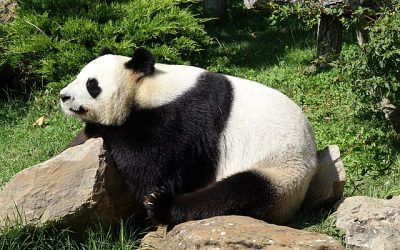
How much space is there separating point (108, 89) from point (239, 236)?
150 centimetres

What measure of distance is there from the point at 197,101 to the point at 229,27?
18.4ft

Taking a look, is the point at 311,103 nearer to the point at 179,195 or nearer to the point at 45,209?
the point at 179,195

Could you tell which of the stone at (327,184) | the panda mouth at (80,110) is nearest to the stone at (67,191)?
the panda mouth at (80,110)

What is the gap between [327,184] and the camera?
4871 millimetres

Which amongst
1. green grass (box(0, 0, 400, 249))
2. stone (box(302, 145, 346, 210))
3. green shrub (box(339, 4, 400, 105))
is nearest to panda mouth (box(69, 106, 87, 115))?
green grass (box(0, 0, 400, 249))

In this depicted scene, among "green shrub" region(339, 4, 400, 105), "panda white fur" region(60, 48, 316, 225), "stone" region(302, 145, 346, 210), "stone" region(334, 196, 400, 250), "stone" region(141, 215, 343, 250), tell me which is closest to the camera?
"stone" region(141, 215, 343, 250)

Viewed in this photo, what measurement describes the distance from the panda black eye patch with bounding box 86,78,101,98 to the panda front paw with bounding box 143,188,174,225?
81 centimetres

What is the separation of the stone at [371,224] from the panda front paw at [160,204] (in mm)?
1141

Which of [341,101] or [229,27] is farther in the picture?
[229,27]

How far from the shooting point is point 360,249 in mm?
4148

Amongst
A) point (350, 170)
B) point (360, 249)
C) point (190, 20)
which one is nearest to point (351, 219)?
point (360, 249)

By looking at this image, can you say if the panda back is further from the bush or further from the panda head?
the bush

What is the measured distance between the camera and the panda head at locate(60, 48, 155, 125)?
462 centimetres


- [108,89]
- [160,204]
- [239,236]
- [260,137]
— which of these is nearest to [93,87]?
[108,89]
